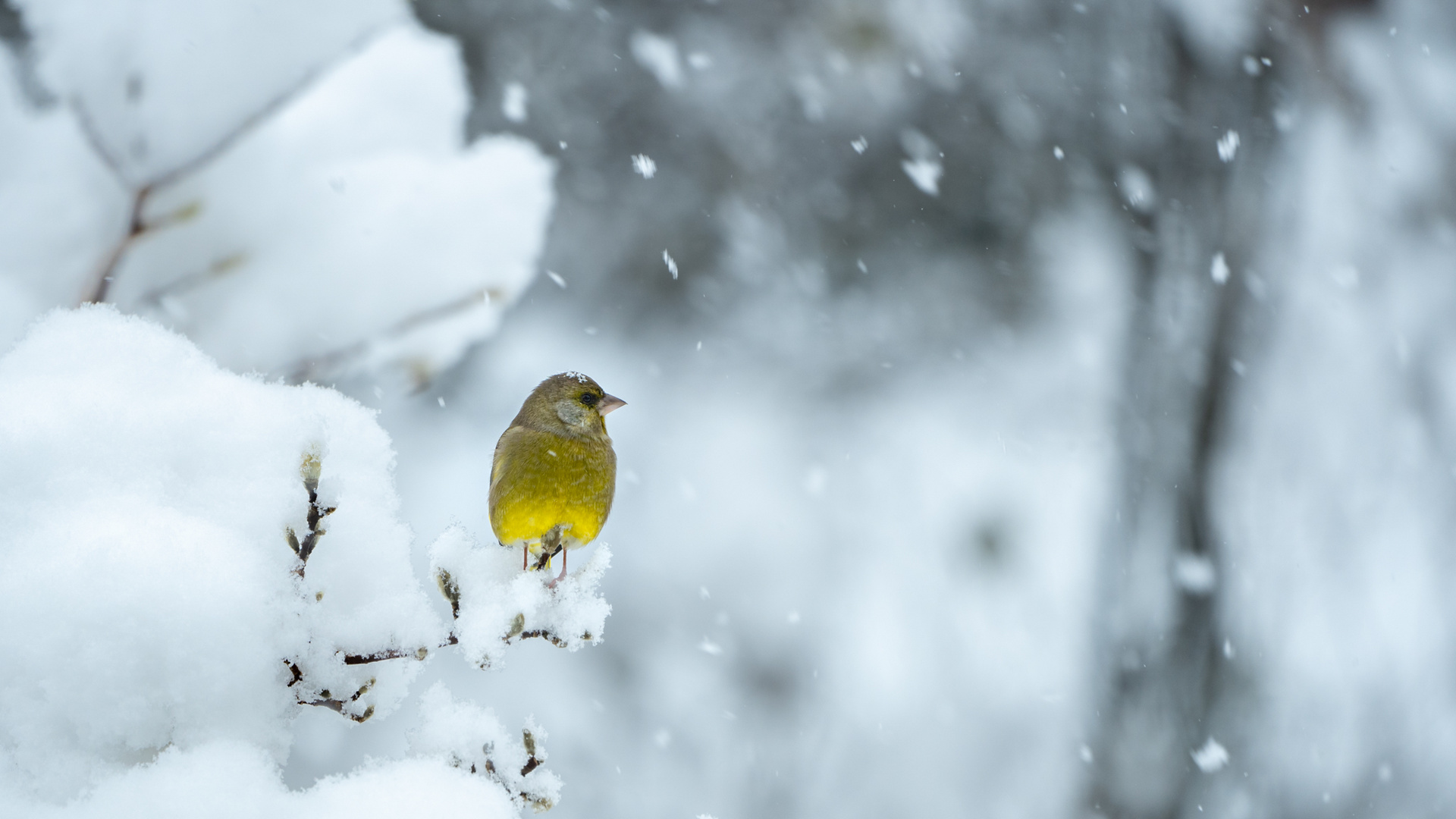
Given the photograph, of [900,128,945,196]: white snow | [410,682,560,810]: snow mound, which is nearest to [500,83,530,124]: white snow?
[900,128,945,196]: white snow

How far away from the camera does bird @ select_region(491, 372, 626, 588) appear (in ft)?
3.59

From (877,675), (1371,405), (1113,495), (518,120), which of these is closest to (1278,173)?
(1371,405)

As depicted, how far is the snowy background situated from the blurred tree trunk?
18 mm

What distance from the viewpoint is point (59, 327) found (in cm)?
97

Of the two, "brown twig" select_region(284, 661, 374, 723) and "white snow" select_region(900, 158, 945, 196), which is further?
"white snow" select_region(900, 158, 945, 196)

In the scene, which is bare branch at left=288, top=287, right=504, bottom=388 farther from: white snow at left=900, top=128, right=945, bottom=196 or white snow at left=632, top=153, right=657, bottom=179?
white snow at left=900, top=128, right=945, bottom=196

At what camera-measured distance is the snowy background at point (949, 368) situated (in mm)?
3111

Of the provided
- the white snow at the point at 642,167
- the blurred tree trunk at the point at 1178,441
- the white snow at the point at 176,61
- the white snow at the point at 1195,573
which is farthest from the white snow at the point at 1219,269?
the white snow at the point at 176,61

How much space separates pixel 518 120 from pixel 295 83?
6.80 ft

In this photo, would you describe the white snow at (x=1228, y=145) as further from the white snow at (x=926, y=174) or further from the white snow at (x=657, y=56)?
the white snow at (x=657, y=56)

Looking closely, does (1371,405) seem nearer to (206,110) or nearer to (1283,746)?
(1283,746)

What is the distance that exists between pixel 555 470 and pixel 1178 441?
3378 millimetres

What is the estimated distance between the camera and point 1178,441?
363 centimetres

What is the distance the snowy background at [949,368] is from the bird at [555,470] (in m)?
0.80
